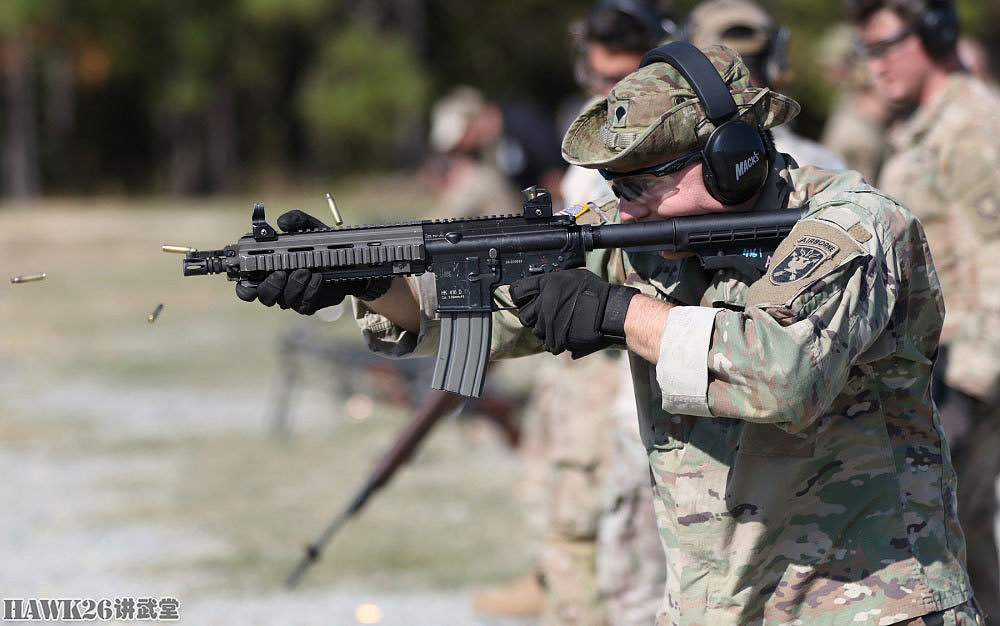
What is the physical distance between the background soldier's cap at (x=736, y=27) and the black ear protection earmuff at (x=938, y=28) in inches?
20.6

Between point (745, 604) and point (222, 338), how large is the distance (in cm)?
1268

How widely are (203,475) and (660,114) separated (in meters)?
6.60

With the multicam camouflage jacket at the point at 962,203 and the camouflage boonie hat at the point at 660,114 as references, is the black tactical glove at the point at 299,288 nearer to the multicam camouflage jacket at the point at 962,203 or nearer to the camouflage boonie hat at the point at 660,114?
the camouflage boonie hat at the point at 660,114

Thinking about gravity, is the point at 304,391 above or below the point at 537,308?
above

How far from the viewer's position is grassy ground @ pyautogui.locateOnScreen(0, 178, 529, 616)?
654cm

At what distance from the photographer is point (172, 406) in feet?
36.2

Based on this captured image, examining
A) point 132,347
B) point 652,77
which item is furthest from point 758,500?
point 132,347

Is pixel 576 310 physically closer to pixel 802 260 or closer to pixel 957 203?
pixel 802 260

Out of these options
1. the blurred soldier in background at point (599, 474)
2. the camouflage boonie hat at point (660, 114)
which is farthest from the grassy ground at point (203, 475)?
the camouflage boonie hat at point (660, 114)

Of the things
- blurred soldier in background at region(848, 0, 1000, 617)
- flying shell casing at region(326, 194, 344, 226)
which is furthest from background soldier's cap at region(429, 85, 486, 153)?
flying shell casing at region(326, 194, 344, 226)

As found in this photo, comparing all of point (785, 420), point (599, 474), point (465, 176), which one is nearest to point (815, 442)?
point (785, 420)

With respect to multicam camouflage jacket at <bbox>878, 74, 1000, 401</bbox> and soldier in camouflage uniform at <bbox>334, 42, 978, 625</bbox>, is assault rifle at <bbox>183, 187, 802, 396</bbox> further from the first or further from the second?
multicam camouflage jacket at <bbox>878, 74, 1000, 401</bbox>

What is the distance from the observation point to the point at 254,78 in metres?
35.6

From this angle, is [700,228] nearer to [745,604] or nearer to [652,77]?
[652,77]
